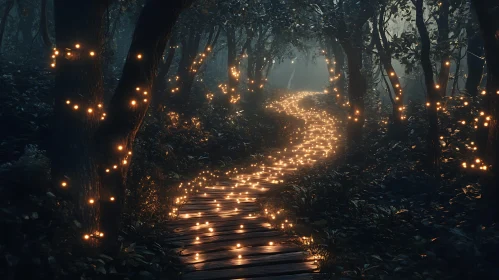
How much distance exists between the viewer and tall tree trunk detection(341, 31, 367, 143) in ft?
59.0

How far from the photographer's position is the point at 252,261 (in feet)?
21.5

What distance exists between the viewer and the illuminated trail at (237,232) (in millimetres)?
6305

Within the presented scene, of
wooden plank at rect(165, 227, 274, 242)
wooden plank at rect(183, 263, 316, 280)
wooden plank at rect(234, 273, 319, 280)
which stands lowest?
wooden plank at rect(234, 273, 319, 280)

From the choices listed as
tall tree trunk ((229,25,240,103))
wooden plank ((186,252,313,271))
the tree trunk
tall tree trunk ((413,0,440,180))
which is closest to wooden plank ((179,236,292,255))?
wooden plank ((186,252,313,271))

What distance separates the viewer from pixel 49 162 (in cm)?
716

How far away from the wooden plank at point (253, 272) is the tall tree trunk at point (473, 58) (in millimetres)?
11212

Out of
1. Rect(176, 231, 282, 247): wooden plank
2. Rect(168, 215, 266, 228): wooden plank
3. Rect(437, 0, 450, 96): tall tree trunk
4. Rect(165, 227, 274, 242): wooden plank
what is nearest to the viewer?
Rect(176, 231, 282, 247): wooden plank

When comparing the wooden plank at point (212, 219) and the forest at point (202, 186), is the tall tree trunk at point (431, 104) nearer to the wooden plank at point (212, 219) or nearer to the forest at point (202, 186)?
the forest at point (202, 186)

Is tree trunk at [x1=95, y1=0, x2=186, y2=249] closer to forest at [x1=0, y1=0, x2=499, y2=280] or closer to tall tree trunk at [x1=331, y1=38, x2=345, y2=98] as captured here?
forest at [x1=0, y1=0, x2=499, y2=280]

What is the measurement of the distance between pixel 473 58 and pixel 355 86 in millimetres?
5367

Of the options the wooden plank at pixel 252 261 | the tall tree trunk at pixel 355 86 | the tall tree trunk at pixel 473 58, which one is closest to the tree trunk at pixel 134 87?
the wooden plank at pixel 252 261

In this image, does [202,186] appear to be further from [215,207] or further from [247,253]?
[247,253]

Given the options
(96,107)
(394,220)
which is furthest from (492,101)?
(96,107)

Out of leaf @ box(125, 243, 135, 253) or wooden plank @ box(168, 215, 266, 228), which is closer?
leaf @ box(125, 243, 135, 253)
